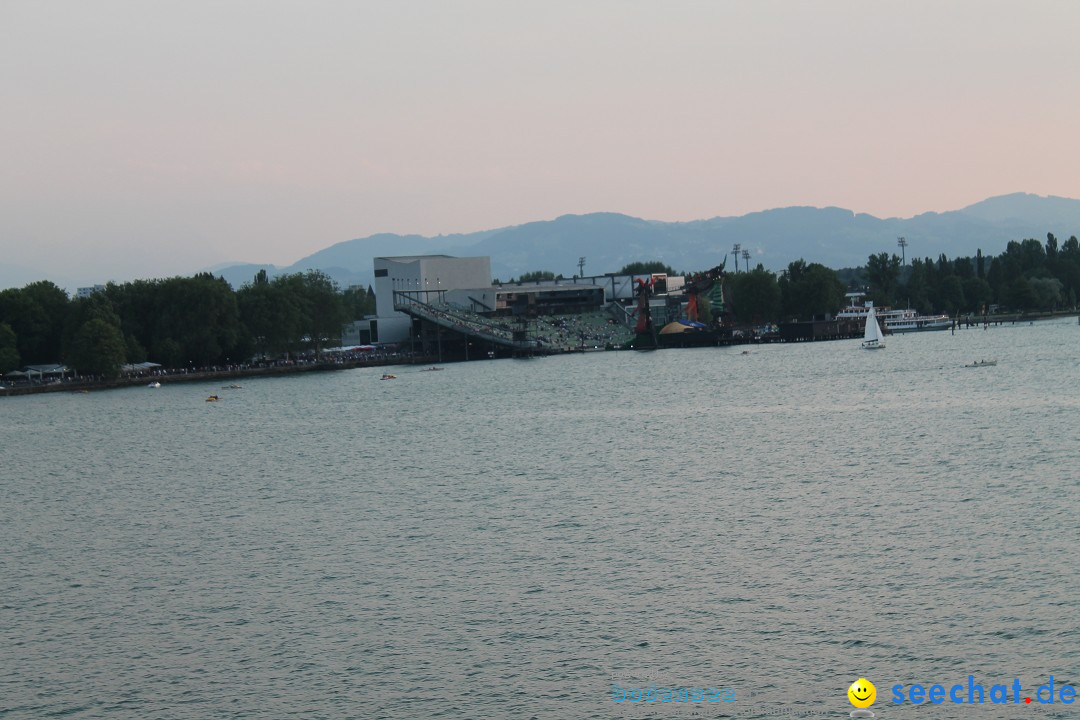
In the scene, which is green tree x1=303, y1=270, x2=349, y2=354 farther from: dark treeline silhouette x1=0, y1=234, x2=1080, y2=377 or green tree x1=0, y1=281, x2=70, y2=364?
green tree x1=0, y1=281, x2=70, y2=364

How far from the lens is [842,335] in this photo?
16638cm

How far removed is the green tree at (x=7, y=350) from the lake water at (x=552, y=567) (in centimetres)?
6308

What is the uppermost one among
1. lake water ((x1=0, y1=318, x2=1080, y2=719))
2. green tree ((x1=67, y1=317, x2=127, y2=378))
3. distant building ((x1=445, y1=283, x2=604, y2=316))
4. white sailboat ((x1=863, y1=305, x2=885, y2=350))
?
distant building ((x1=445, y1=283, x2=604, y2=316))

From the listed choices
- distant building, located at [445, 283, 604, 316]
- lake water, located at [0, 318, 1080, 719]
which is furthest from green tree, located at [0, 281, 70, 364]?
lake water, located at [0, 318, 1080, 719]

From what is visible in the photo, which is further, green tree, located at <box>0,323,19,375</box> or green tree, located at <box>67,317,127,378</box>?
green tree, located at <box>0,323,19,375</box>

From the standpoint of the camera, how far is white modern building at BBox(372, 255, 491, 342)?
16412cm

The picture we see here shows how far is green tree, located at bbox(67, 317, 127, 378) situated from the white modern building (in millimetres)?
49612

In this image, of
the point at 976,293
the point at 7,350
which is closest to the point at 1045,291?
the point at 976,293

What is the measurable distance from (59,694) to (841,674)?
44.0 feet

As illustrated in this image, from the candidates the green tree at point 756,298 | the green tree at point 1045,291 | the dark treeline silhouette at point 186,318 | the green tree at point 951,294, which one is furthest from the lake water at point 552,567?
the green tree at point 1045,291

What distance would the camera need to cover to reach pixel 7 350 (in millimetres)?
116812

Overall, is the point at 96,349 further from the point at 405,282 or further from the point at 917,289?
the point at 917,289

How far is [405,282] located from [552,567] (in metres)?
140

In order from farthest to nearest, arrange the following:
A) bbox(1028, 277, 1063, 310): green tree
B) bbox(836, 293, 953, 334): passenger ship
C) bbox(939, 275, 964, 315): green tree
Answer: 1. bbox(939, 275, 964, 315): green tree
2. bbox(1028, 277, 1063, 310): green tree
3. bbox(836, 293, 953, 334): passenger ship
